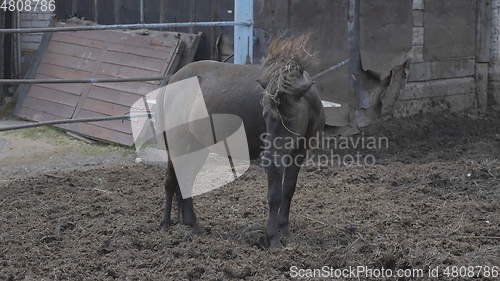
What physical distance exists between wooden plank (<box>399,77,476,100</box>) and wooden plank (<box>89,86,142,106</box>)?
10.2 feet

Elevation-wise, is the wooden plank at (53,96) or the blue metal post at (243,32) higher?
the blue metal post at (243,32)

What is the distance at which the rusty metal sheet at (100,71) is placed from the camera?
8227 mm

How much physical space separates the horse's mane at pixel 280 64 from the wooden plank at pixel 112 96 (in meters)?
4.09

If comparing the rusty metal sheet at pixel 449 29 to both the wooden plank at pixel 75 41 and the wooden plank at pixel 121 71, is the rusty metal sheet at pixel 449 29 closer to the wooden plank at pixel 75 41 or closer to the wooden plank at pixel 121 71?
the wooden plank at pixel 121 71

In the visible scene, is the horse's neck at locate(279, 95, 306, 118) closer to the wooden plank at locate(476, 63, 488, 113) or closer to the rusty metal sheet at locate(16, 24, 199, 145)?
the rusty metal sheet at locate(16, 24, 199, 145)

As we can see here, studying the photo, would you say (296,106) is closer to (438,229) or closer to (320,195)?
(438,229)

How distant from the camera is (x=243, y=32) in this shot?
6.92 m

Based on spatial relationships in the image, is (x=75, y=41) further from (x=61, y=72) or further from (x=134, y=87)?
(x=134, y=87)

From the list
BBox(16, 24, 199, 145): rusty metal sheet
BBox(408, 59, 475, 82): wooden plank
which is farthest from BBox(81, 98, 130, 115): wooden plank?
BBox(408, 59, 475, 82): wooden plank

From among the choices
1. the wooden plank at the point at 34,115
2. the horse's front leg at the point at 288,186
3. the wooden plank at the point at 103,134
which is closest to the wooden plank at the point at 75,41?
the wooden plank at the point at 34,115

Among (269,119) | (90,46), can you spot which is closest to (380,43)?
(90,46)

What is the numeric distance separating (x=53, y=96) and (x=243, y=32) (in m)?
3.24

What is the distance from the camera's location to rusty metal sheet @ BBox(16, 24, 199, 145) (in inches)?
324

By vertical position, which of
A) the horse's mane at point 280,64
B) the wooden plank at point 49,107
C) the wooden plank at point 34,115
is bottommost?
the wooden plank at point 34,115
